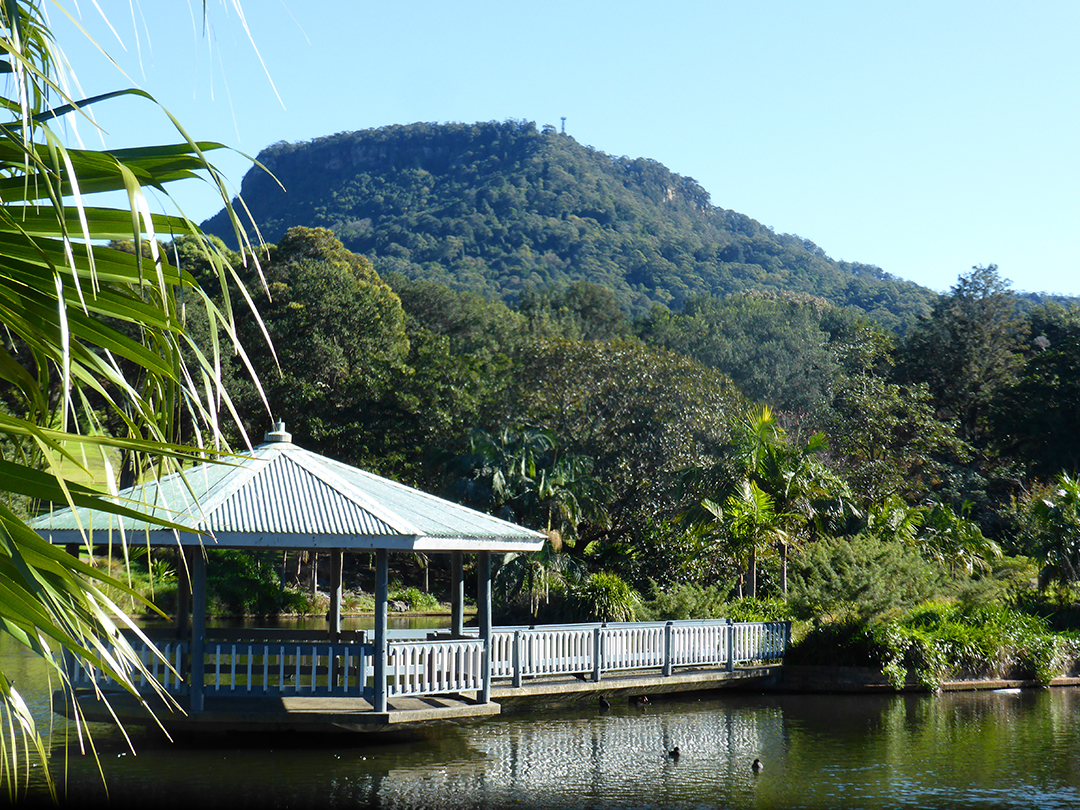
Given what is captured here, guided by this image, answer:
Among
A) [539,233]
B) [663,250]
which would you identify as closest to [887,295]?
[663,250]

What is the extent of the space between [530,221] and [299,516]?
115 meters

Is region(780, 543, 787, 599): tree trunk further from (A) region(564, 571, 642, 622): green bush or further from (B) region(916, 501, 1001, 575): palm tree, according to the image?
(B) region(916, 501, 1001, 575): palm tree

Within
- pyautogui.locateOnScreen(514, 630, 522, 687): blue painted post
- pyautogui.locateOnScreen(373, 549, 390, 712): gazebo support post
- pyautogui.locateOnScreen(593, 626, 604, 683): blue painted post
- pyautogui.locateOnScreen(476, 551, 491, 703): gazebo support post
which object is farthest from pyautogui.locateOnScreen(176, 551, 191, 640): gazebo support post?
pyautogui.locateOnScreen(593, 626, 604, 683): blue painted post

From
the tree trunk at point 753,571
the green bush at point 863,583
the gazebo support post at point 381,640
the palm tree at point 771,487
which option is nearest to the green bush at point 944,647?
the green bush at point 863,583

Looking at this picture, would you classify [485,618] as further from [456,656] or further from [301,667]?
[301,667]

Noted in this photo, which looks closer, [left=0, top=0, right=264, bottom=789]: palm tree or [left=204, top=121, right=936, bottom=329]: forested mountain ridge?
[left=0, top=0, right=264, bottom=789]: palm tree

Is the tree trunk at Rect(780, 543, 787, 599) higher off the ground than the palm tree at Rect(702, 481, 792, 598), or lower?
lower

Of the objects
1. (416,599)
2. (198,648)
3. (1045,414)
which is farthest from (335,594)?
(1045,414)

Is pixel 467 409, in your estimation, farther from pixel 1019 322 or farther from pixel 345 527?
pixel 1019 322

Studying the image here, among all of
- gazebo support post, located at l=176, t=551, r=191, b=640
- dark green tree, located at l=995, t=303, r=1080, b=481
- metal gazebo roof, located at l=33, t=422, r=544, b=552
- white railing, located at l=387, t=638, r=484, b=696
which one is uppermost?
dark green tree, located at l=995, t=303, r=1080, b=481

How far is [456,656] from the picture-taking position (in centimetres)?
1450

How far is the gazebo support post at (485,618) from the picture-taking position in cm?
1436

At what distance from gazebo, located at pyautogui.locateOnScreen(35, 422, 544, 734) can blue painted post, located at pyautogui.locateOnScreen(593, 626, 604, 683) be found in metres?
2.83

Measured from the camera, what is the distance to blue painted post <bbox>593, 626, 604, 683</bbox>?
55.9ft
